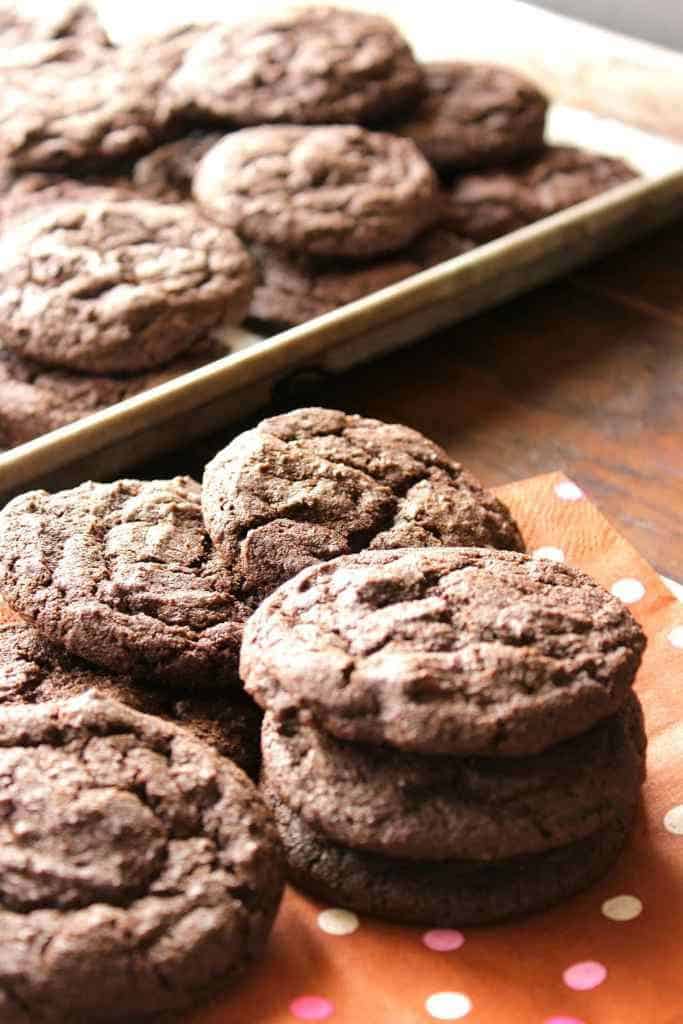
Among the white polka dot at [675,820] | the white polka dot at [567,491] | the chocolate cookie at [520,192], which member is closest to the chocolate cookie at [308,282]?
the chocolate cookie at [520,192]

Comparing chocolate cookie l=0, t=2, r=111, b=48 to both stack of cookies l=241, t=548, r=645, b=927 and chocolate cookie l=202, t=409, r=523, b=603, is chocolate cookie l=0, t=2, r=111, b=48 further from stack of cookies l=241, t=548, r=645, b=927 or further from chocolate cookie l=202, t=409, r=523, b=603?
stack of cookies l=241, t=548, r=645, b=927

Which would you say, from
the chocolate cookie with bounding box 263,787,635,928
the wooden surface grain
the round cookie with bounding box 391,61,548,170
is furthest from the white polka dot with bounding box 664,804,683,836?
the round cookie with bounding box 391,61,548,170

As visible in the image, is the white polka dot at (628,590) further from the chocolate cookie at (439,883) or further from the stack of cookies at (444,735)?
the chocolate cookie at (439,883)

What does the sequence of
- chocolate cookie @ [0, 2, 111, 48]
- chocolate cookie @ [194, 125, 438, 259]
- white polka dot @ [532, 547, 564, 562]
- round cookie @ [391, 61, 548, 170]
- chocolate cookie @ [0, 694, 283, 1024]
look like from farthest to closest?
chocolate cookie @ [0, 2, 111, 48]
round cookie @ [391, 61, 548, 170]
chocolate cookie @ [194, 125, 438, 259]
white polka dot @ [532, 547, 564, 562]
chocolate cookie @ [0, 694, 283, 1024]

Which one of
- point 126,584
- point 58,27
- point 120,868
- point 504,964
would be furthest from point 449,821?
point 58,27

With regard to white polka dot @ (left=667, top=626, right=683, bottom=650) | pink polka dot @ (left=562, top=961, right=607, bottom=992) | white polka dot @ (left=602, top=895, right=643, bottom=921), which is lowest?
white polka dot @ (left=667, top=626, right=683, bottom=650)

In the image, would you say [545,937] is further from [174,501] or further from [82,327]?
[82,327]

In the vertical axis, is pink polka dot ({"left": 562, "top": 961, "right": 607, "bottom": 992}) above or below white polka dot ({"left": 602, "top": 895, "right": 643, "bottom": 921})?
above
